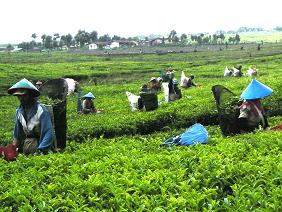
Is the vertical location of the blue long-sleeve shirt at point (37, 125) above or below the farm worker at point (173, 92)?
above

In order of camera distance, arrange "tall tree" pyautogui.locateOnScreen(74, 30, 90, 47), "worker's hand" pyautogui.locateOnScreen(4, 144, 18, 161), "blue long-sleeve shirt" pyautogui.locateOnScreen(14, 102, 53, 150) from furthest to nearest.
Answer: "tall tree" pyautogui.locateOnScreen(74, 30, 90, 47) < "blue long-sleeve shirt" pyautogui.locateOnScreen(14, 102, 53, 150) < "worker's hand" pyautogui.locateOnScreen(4, 144, 18, 161)

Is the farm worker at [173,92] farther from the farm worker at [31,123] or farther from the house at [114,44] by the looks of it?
the house at [114,44]

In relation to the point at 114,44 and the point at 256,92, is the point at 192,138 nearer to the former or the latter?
the point at 256,92

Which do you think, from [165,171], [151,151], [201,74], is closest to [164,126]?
[151,151]

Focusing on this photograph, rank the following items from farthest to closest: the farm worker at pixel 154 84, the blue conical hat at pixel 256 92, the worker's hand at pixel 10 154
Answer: the farm worker at pixel 154 84, the blue conical hat at pixel 256 92, the worker's hand at pixel 10 154

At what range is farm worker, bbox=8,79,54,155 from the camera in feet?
24.1

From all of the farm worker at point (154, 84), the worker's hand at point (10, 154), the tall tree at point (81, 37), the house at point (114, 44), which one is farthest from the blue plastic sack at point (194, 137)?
the house at point (114, 44)

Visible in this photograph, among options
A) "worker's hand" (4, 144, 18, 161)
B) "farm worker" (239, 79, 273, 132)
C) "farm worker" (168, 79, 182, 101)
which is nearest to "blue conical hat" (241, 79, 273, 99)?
"farm worker" (239, 79, 273, 132)

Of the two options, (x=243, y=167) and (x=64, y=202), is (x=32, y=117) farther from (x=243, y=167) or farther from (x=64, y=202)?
(x=243, y=167)

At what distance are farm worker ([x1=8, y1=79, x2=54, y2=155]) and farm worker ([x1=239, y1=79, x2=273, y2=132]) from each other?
4.87 meters

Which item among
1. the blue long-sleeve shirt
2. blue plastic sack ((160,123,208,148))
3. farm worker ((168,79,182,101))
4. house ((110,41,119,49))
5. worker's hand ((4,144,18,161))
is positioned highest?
the blue long-sleeve shirt

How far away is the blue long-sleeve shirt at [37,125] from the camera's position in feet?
24.0

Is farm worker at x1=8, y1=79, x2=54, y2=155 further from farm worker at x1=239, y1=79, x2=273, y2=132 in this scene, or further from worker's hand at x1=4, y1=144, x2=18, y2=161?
farm worker at x1=239, y1=79, x2=273, y2=132

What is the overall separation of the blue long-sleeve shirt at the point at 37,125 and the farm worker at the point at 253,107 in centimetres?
486
